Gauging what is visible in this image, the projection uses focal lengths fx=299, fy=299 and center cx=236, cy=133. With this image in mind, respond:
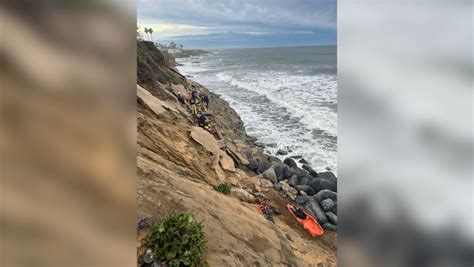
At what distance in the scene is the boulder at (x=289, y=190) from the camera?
295 inches

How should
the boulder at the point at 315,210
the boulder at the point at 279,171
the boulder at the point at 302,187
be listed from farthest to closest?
the boulder at the point at 279,171, the boulder at the point at 302,187, the boulder at the point at 315,210

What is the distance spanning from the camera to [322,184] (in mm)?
7941

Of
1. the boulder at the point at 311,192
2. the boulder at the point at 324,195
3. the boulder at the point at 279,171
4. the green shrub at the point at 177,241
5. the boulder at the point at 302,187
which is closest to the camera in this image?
the green shrub at the point at 177,241

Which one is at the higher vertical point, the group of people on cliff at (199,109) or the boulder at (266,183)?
the group of people on cliff at (199,109)

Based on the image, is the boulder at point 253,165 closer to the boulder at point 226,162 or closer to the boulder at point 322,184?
the boulder at point 226,162

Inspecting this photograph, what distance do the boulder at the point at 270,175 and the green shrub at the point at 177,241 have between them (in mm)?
5210

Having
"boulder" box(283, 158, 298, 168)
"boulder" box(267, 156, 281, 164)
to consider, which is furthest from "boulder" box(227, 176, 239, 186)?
"boulder" box(283, 158, 298, 168)

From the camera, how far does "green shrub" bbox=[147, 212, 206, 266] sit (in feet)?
8.84

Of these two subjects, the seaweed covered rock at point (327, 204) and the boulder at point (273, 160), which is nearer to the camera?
the seaweed covered rock at point (327, 204)

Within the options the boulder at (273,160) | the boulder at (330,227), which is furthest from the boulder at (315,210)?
the boulder at (273,160)

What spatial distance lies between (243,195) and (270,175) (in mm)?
2132

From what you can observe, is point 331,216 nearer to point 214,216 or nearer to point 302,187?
point 302,187
